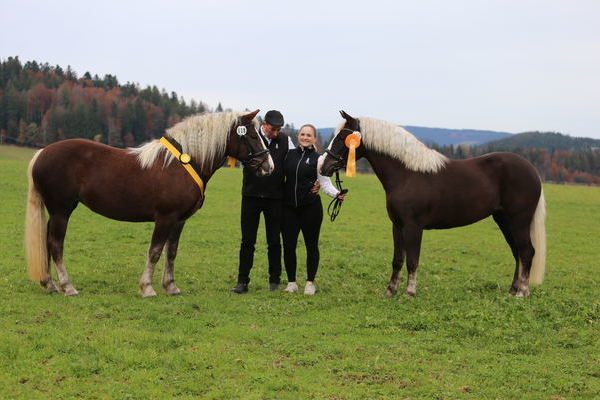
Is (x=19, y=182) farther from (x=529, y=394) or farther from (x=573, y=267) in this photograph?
(x=529, y=394)

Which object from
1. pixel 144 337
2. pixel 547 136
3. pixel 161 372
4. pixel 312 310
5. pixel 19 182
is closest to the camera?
pixel 161 372

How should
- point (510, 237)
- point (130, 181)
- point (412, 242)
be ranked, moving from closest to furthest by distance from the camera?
1. point (130, 181)
2. point (412, 242)
3. point (510, 237)

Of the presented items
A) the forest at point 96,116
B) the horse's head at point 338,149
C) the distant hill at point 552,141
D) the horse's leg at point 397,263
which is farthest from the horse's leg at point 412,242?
the distant hill at point 552,141

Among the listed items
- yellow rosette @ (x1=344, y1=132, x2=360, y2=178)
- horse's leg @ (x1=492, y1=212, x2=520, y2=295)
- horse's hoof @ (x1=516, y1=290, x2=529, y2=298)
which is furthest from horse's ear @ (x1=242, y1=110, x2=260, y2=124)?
horse's hoof @ (x1=516, y1=290, x2=529, y2=298)

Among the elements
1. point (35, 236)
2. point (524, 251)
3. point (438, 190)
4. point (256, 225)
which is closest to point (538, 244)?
point (524, 251)

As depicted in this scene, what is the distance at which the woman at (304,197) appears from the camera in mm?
7000

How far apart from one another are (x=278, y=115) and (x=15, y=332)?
3.88 metres

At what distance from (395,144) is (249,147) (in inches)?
74.4

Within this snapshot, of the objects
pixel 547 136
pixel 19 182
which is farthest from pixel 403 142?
pixel 547 136

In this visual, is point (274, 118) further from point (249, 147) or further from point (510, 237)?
point (510, 237)

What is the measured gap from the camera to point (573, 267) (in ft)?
35.7

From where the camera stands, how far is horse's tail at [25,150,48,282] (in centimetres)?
671

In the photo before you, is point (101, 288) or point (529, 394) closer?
point (529, 394)

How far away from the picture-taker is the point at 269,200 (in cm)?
715
